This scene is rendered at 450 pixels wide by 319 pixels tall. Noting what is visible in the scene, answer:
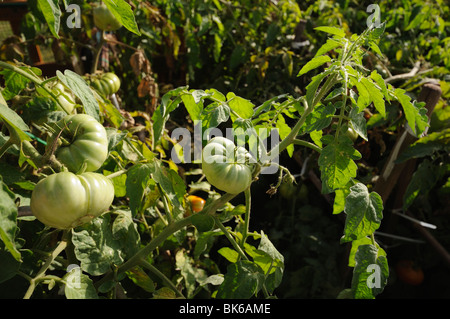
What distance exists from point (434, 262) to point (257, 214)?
863mm

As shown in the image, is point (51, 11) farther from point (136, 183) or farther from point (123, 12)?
point (136, 183)

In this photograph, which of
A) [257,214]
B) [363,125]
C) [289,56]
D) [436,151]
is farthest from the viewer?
[257,214]

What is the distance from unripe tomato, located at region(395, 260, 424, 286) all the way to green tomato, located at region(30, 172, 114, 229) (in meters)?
1.58

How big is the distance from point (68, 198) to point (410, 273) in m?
1.66

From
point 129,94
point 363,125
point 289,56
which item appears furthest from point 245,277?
point 129,94

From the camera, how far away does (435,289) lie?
185 cm

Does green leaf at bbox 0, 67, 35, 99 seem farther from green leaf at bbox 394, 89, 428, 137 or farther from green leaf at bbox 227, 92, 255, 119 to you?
green leaf at bbox 394, 89, 428, 137

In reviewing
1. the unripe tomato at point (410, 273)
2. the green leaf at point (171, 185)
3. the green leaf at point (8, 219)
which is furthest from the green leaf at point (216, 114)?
the unripe tomato at point (410, 273)

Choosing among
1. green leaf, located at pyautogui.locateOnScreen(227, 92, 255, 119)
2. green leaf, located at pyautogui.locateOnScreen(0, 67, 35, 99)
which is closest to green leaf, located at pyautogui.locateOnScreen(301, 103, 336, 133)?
green leaf, located at pyautogui.locateOnScreen(227, 92, 255, 119)

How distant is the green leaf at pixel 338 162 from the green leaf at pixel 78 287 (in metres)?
0.51

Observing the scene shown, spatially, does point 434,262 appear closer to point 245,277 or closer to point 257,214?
point 257,214

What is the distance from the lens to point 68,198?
0.65m

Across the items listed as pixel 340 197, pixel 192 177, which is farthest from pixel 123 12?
pixel 192 177
